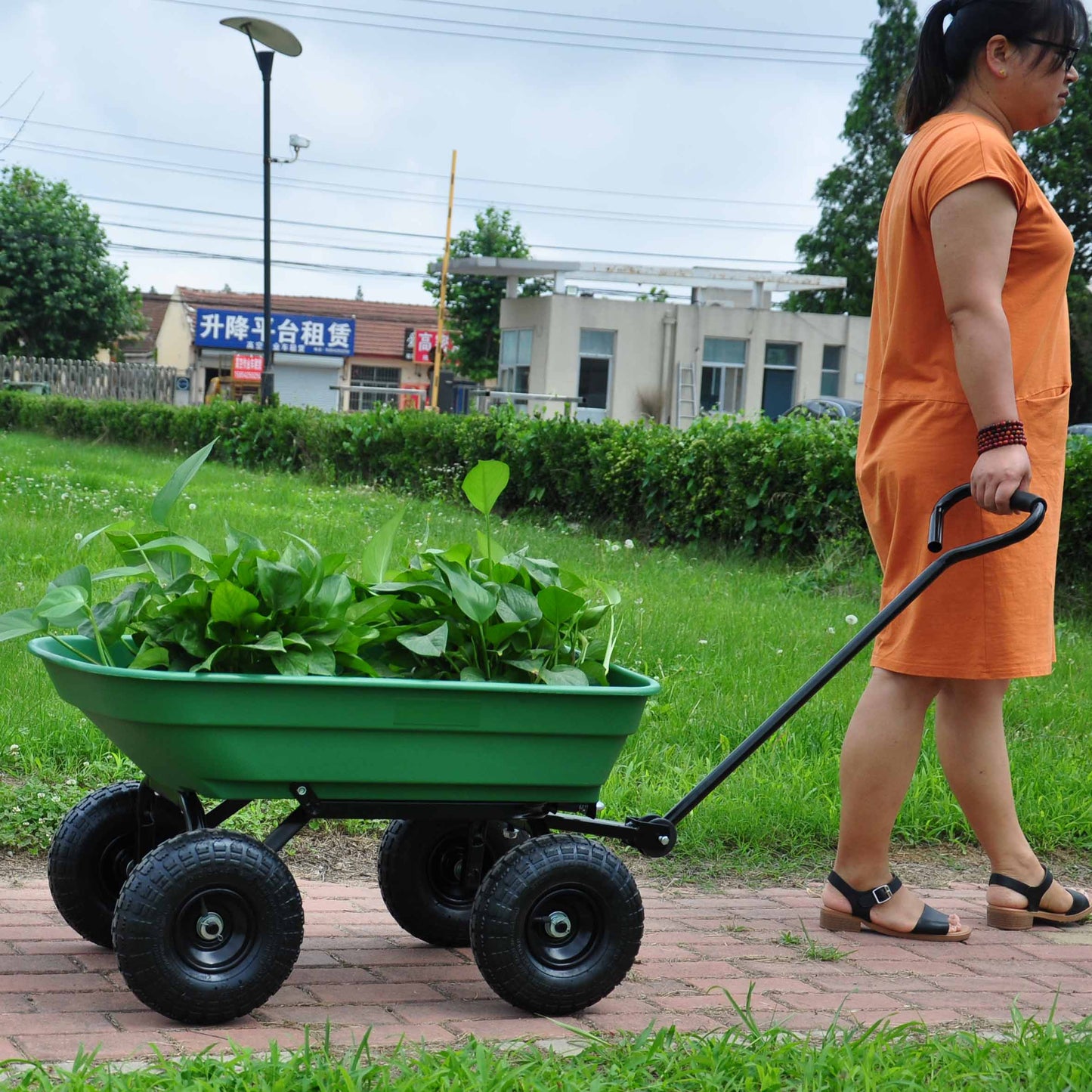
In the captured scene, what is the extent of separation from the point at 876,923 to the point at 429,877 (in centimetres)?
105

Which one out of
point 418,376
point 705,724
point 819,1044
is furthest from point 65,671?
point 418,376

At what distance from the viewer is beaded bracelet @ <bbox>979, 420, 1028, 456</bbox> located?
2836 millimetres

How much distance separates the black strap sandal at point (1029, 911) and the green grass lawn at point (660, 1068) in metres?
0.83

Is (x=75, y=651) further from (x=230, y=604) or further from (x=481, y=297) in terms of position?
(x=481, y=297)

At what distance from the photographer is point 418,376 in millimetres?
59188

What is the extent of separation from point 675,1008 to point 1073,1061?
72 cm

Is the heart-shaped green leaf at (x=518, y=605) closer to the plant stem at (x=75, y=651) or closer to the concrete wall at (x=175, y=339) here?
the plant stem at (x=75, y=651)

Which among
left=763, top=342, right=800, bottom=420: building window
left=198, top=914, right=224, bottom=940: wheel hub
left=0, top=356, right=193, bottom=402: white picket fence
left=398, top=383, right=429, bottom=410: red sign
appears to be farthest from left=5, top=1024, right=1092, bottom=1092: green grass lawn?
left=398, top=383, right=429, bottom=410: red sign

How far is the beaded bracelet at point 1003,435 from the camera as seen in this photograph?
2.84m

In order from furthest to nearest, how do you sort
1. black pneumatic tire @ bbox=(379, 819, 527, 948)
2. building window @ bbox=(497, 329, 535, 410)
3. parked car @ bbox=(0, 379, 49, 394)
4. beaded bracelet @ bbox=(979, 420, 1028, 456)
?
1. building window @ bbox=(497, 329, 535, 410)
2. parked car @ bbox=(0, 379, 49, 394)
3. black pneumatic tire @ bbox=(379, 819, 527, 948)
4. beaded bracelet @ bbox=(979, 420, 1028, 456)

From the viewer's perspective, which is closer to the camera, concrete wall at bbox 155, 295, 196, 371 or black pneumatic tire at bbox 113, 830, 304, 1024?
black pneumatic tire at bbox 113, 830, 304, 1024

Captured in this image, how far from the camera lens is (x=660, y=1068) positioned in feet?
7.47

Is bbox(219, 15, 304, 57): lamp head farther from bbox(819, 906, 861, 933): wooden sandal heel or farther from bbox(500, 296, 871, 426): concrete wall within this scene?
bbox(500, 296, 871, 426): concrete wall

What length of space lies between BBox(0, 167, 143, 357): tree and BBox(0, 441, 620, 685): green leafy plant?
1676 inches
